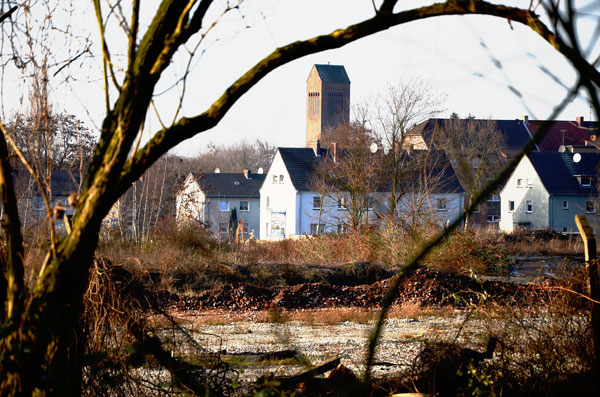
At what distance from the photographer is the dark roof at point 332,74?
112 meters

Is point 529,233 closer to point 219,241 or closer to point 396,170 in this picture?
point 396,170

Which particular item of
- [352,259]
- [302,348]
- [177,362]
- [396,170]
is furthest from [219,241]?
[177,362]

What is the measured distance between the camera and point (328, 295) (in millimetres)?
16234

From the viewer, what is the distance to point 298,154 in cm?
5766

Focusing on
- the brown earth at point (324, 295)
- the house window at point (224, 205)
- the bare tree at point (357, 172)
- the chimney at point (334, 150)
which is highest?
the chimney at point (334, 150)

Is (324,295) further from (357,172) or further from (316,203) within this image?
(316,203)

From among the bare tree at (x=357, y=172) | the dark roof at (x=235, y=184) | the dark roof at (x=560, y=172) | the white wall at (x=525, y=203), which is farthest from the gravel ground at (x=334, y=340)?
the dark roof at (x=235, y=184)

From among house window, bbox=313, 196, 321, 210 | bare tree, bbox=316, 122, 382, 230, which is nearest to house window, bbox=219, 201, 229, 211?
house window, bbox=313, 196, 321, 210

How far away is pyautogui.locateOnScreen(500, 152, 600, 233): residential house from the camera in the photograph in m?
49.5

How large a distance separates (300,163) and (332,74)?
2370 inches

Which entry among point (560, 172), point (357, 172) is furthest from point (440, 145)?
point (560, 172)

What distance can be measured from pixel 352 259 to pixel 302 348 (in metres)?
12.7

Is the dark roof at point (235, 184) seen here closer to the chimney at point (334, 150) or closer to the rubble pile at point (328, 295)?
the chimney at point (334, 150)

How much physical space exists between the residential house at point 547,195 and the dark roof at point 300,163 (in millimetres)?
15870
